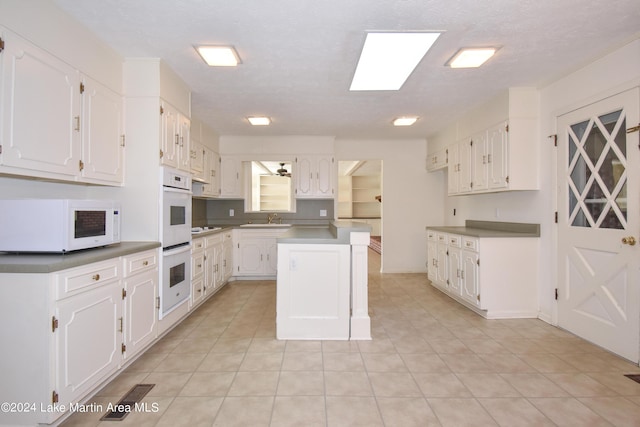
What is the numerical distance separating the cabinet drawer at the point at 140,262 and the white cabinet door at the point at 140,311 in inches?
1.4

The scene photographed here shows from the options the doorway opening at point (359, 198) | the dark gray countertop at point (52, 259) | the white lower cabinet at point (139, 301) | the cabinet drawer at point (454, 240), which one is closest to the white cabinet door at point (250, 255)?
the white lower cabinet at point (139, 301)

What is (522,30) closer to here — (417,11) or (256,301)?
(417,11)

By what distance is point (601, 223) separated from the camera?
8.90ft

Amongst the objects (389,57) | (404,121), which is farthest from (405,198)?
(389,57)

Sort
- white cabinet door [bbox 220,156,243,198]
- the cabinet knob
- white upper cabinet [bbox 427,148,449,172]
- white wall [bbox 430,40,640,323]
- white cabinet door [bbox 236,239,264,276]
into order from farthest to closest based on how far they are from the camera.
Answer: white cabinet door [bbox 220,156,243,198] < white cabinet door [bbox 236,239,264,276] < white upper cabinet [bbox 427,148,449,172] < white wall [bbox 430,40,640,323] < the cabinet knob

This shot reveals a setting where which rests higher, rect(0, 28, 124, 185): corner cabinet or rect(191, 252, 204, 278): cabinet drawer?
rect(0, 28, 124, 185): corner cabinet

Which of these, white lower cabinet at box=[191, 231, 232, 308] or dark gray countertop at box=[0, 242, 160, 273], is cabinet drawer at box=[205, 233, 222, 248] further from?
dark gray countertop at box=[0, 242, 160, 273]

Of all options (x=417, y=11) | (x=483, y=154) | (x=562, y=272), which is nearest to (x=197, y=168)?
(x=417, y=11)

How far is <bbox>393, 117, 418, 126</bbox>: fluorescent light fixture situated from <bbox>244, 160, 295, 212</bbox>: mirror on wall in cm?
200

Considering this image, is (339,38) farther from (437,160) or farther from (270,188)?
(270,188)

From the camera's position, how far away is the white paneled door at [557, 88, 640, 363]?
244 centimetres

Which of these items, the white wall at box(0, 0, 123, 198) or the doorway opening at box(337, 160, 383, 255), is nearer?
the white wall at box(0, 0, 123, 198)

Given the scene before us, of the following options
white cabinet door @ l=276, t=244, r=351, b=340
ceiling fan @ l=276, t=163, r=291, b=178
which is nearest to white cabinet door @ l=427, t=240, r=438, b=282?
white cabinet door @ l=276, t=244, r=351, b=340

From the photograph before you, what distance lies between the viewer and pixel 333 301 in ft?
9.57
